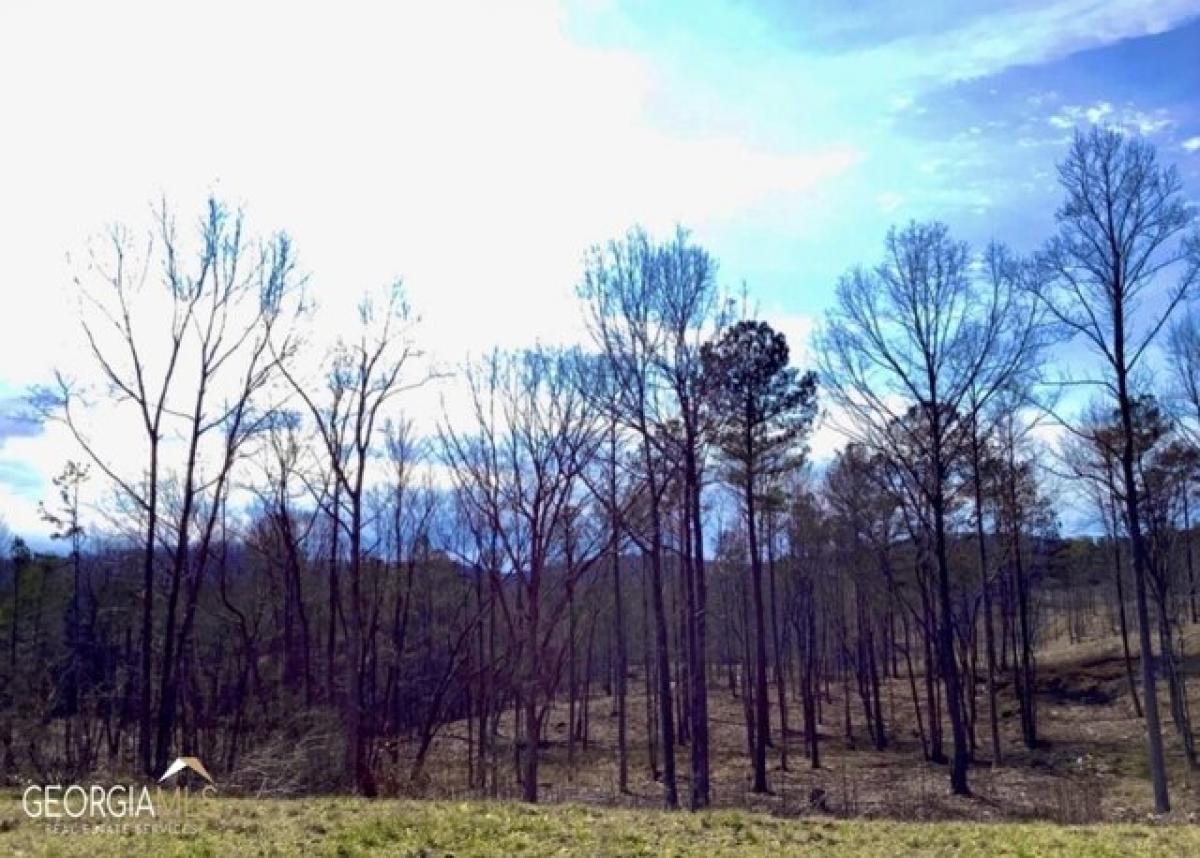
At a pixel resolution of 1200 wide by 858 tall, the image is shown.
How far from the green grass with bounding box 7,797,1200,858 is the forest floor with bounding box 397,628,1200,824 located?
22.3 ft

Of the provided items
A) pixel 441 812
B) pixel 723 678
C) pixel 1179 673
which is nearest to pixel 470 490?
pixel 441 812

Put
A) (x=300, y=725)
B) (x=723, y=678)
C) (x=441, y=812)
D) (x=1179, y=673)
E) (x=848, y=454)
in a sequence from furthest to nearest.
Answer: (x=723, y=678)
(x=1179, y=673)
(x=848, y=454)
(x=300, y=725)
(x=441, y=812)

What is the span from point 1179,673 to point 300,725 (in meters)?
27.1

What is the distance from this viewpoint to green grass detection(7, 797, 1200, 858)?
7453 millimetres

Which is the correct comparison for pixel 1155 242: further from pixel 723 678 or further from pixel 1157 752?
pixel 723 678

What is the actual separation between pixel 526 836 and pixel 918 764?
91.8 ft

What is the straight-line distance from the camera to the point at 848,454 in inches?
1117

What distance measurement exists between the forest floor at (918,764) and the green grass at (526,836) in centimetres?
681

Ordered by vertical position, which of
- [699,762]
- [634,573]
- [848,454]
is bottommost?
[699,762]

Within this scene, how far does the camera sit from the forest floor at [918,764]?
20.5 meters

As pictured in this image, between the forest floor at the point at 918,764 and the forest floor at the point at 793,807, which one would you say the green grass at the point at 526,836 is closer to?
the forest floor at the point at 793,807
